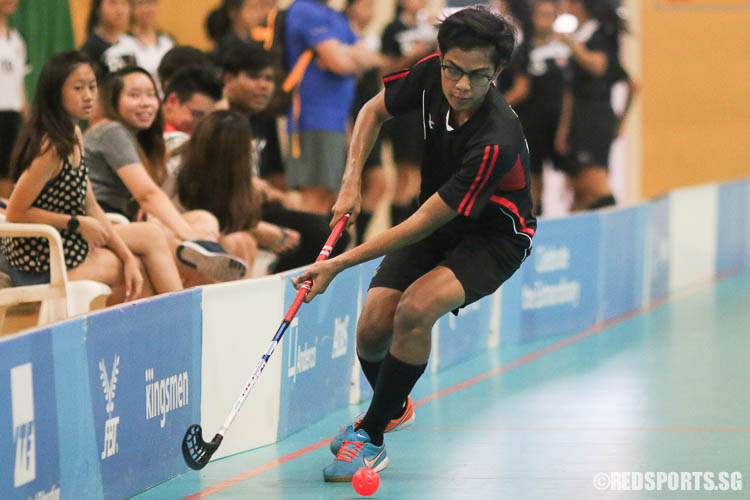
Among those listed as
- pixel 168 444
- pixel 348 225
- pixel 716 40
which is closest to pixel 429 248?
pixel 348 225

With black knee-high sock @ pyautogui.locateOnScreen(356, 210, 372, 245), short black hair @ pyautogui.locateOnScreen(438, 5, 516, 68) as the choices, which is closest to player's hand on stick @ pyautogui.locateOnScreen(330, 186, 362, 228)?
short black hair @ pyautogui.locateOnScreen(438, 5, 516, 68)

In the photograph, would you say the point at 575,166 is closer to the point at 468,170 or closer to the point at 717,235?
the point at 717,235

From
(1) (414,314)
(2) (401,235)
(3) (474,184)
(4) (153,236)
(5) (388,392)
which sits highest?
(3) (474,184)

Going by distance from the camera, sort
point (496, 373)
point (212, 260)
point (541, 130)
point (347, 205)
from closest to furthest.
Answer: point (347, 205), point (212, 260), point (496, 373), point (541, 130)

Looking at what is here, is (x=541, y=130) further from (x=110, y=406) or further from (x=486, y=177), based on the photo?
(x=110, y=406)

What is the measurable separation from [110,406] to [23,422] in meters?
0.48

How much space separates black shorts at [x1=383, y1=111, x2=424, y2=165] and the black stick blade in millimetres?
4816

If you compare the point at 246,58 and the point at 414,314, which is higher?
the point at 246,58

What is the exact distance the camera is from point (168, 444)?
159 inches

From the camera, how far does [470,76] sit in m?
3.77

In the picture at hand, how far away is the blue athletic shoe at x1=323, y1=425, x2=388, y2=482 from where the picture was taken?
4004 millimetres

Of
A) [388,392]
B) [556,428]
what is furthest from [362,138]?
[556,428]

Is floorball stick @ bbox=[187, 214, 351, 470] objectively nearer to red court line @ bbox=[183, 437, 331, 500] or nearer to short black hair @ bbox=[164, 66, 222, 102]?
red court line @ bbox=[183, 437, 331, 500]

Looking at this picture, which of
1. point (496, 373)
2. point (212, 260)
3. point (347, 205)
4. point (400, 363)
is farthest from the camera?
point (496, 373)
